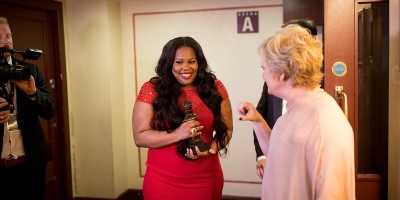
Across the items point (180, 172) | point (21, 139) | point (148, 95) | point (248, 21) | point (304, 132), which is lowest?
point (180, 172)

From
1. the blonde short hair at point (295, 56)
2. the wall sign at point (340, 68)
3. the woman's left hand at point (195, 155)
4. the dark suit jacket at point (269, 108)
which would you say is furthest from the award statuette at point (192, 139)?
the wall sign at point (340, 68)

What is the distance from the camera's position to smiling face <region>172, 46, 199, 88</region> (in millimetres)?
1886

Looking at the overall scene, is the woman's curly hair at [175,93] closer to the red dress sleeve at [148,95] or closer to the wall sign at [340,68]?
the red dress sleeve at [148,95]

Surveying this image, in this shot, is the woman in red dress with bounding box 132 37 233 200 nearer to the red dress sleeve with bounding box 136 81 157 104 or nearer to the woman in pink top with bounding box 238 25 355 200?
the red dress sleeve with bounding box 136 81 157 104

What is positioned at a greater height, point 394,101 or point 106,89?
point 106,89

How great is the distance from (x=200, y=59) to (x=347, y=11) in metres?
0.94

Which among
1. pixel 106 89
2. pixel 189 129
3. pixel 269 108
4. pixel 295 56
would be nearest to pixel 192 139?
pixel 189 129

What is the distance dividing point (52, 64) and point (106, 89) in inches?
19.8

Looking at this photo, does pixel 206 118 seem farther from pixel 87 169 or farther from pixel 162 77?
pixel 87 169

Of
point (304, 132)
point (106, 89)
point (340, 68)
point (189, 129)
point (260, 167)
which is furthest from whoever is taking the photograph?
point (106, 89)

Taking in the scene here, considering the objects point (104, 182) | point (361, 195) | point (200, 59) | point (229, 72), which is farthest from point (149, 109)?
point (104, 182)

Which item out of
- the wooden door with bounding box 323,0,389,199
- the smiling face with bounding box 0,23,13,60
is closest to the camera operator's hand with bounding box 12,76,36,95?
the smiling face with bounding box 0,23,13,60

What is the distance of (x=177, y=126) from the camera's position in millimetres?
1874

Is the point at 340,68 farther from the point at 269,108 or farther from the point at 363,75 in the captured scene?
the point at 269,108
